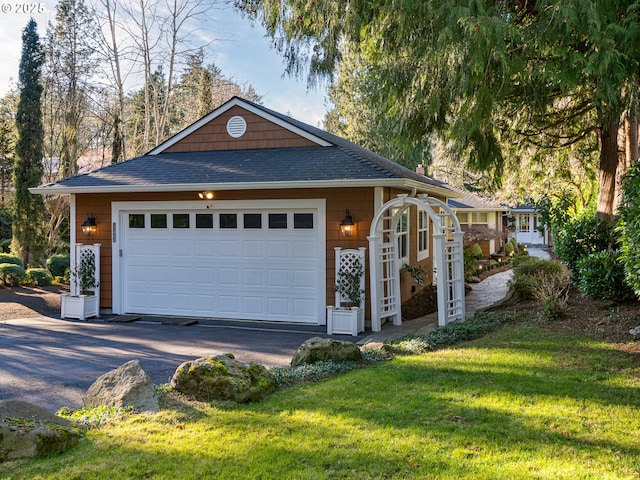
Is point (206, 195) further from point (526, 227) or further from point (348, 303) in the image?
point (526, 227)

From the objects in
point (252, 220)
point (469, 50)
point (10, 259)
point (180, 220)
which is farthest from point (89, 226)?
point (469, 50)

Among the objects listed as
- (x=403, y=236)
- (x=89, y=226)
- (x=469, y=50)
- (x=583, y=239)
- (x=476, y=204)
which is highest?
(x=476, y=204)

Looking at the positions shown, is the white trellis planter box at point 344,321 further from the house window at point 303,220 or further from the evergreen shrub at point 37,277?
the evergreen shrub at point 37,277

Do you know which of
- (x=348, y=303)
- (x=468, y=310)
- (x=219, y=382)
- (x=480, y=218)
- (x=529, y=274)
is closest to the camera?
(x=219, y=382)

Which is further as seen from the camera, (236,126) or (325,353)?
(236,126)

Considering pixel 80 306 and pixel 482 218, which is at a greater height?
pixel 482 218

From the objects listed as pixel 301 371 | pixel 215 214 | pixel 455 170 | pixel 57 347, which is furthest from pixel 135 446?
pixel 455 170

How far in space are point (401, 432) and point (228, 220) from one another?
720 centimetres

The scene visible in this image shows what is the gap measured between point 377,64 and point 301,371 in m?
4.25

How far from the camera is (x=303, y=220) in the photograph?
984 centimetres

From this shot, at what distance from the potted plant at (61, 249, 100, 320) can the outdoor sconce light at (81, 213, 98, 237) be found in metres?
0.42

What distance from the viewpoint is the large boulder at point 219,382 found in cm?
461

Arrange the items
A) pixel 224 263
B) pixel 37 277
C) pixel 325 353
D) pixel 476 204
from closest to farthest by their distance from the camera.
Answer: pixel 325 353 → pixel 224 263 → pixel 37 277 → pixel 476 204

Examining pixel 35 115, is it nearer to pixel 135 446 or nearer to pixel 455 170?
pixel 135 446
